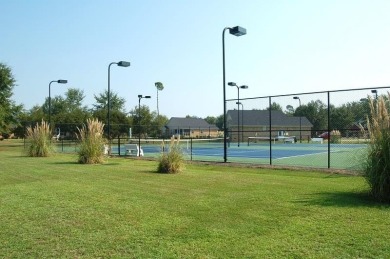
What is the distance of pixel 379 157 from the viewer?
703 cm

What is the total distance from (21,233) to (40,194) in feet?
10.0

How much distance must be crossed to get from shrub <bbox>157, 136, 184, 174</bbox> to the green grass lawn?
2.73m

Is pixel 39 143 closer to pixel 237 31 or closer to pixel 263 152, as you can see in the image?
pixel 237 31

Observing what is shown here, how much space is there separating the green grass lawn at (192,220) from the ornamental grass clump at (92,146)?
626cm

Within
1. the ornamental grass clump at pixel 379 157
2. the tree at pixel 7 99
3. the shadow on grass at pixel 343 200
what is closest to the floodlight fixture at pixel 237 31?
the ornamental grass clump at pixel 379 157

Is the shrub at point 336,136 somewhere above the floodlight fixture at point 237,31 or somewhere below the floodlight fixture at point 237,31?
below

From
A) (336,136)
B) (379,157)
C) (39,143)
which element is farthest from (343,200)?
(336,136)

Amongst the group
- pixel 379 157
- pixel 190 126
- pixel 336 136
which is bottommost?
pixel 379 157

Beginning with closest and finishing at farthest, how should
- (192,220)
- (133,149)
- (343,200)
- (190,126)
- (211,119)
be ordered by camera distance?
(192,220), (343,200), (133,149), (190,126), (211,119)

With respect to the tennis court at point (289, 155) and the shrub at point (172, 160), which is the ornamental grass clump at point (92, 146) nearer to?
the tennis court at point (289, 155)

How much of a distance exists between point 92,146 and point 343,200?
10.9 m

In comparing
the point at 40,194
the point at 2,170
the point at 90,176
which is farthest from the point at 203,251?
the point at 2,170

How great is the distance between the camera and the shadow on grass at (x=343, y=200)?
6.62 metres

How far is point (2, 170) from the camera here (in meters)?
12.6
